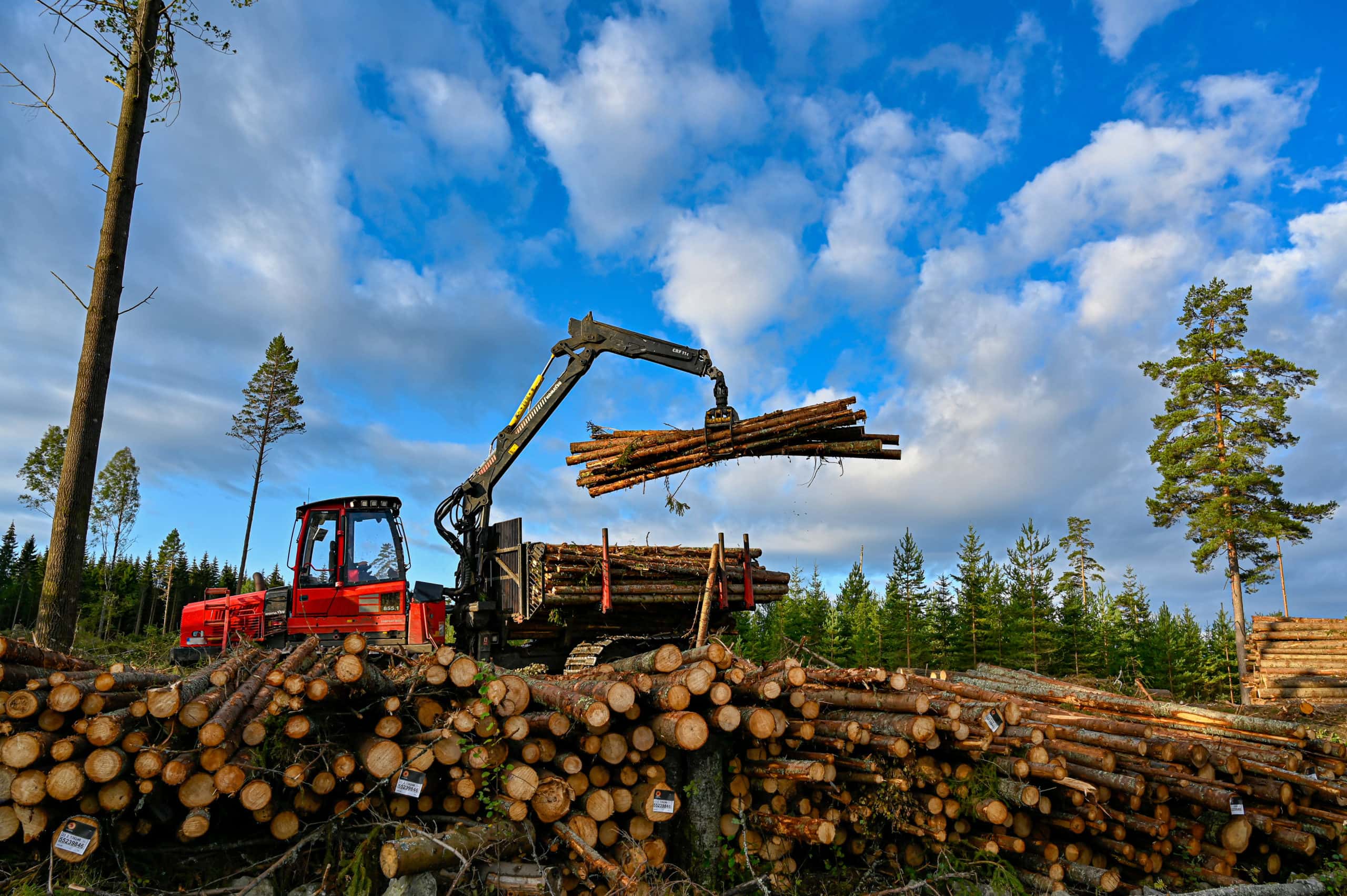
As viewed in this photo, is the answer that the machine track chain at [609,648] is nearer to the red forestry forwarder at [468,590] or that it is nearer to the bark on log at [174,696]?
the red forestry forwarder at [468,590]

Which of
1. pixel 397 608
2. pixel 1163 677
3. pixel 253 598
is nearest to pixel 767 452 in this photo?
pixel 397 608

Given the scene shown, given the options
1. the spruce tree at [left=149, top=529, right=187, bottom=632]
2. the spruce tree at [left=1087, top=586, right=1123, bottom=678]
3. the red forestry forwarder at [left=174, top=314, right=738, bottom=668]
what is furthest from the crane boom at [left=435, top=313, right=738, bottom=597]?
the spruce tree at [left=149, top=529, right=187, bottom=632]

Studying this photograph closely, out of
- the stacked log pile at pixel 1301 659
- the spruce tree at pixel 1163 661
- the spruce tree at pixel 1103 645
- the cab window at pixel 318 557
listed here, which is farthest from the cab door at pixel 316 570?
the spruce tree at pixel 1163 661

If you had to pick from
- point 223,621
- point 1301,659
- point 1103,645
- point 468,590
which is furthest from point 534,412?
point 1103,645

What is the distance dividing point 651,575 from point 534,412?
10.8 ft

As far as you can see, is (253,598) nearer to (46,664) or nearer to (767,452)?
(46,664)

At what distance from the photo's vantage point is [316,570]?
11.1 metres

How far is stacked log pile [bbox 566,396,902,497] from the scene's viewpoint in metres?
10.2

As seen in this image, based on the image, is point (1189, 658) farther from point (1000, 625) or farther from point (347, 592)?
point (347, 592)

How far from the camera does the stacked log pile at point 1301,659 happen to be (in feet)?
62.9

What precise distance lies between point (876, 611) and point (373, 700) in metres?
28.8

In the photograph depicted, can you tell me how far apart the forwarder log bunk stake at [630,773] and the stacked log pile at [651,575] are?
171 inches

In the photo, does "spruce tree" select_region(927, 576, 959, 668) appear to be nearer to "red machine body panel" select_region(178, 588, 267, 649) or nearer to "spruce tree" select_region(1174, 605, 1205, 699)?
"spruce tree" select_region(1174, 605, 1205, 699)

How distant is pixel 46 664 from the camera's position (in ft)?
17.7
